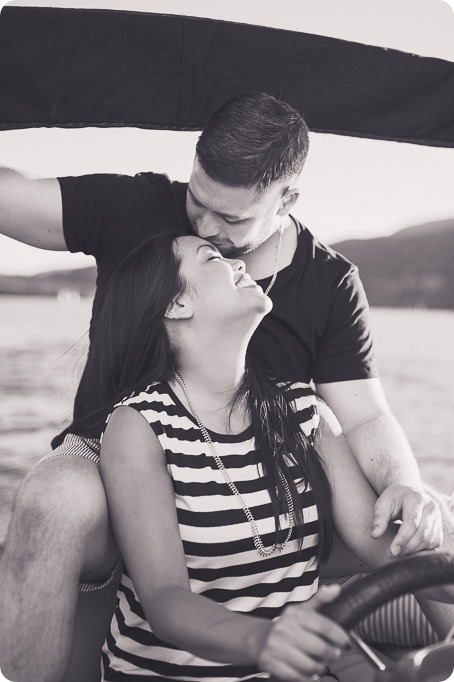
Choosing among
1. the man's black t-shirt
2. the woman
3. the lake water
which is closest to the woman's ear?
the woman

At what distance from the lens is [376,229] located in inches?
205

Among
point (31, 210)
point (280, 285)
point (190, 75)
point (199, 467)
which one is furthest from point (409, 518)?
point (190, 75)

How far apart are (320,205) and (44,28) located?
2.49 meters

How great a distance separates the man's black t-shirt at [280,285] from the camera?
7.09ft

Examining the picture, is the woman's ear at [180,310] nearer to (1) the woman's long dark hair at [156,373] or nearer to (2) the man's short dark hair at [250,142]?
(1) the woman's long dark hair at [156,373]

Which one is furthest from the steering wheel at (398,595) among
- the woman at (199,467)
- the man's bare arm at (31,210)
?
the man's bare arm at (31,210)

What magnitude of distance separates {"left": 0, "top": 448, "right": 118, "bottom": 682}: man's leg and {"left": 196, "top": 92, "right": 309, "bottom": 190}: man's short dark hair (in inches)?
32.6

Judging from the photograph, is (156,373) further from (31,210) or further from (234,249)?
(31,210)

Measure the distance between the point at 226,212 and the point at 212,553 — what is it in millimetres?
799

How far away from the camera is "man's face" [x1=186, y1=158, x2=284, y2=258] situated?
2.03 metres

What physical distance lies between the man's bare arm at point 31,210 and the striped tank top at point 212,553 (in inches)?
22.5

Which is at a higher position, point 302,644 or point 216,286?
point 216,286

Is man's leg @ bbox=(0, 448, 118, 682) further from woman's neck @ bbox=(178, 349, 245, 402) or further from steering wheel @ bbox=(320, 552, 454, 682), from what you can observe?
steering wheel @ bbox=(320, 552, 454, 682)

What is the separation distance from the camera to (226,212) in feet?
6.66
